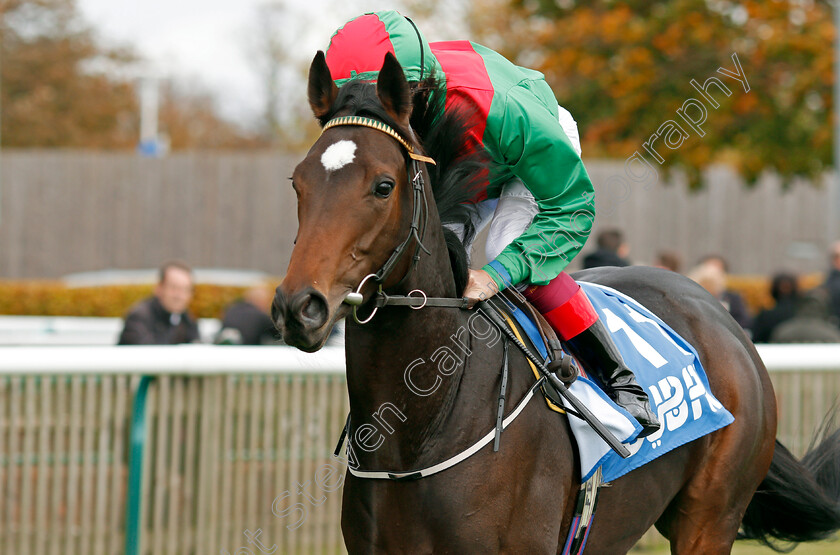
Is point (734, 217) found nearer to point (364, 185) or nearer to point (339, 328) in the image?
point (339, 328)

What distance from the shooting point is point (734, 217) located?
1555cm

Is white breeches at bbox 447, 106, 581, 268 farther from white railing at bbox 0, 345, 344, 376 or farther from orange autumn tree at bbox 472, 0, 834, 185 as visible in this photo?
orange autumn tree at bbox 472, 0, 834, 185

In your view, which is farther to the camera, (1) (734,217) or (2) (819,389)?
(1) (734,217)

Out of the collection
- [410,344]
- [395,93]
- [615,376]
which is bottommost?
[615,376]

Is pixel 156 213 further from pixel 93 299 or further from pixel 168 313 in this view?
pixel 168 313

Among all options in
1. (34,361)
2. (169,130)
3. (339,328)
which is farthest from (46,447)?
(169,130)

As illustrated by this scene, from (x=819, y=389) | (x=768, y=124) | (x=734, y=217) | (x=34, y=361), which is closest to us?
(x=34, y=361)

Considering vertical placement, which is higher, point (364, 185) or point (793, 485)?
point (364, 185)

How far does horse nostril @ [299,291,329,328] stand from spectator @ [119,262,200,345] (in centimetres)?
416

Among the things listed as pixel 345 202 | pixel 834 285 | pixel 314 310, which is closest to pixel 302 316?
pixel 314 310

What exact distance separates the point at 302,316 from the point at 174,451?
265 centimetres

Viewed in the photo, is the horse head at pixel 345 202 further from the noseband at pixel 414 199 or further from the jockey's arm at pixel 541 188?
the jockey's arm at pixel 541 188

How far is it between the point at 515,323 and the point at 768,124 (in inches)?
512

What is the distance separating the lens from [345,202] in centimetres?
223
